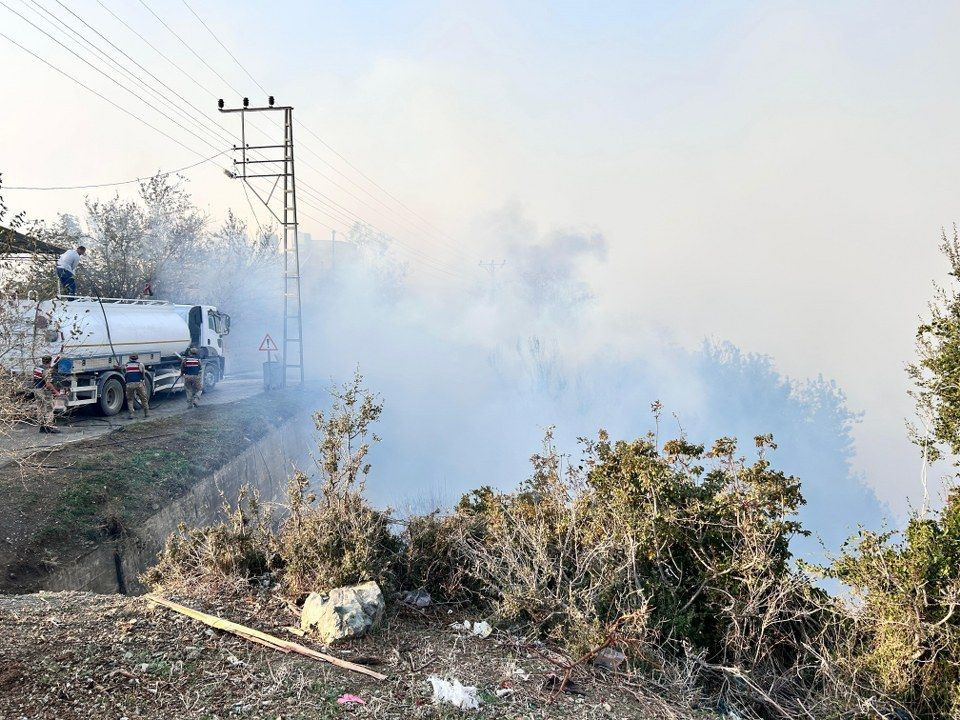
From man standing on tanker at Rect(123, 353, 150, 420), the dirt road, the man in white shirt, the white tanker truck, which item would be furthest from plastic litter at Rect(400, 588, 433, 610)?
the man in white shirt

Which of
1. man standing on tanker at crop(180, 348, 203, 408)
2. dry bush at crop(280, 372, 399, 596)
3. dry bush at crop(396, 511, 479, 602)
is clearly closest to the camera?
dry bush at crop(280, 372, 399, 596)

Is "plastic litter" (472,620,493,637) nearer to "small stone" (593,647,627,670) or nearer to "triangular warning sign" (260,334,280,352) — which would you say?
"small stone" (593,647,627,670)

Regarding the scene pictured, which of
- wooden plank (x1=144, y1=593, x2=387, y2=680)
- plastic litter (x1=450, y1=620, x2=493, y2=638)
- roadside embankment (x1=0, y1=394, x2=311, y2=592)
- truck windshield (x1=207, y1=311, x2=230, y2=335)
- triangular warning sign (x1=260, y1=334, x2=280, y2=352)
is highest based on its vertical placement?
truck windshield (x1=207, y1=311, x2=230, y2=335)

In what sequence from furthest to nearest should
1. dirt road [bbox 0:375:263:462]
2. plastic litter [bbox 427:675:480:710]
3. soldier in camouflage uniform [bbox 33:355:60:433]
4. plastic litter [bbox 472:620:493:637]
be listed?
dirt road [bbox 0:375:263:462] → soldier in camouflage uniform [bbox 33:355:60:433] → plastic litter [bbox 472:620:493:637] → plastic litter [bbox 427:675:480:710]

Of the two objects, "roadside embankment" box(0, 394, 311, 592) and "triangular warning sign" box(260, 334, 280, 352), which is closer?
"roadside embankment" box(0, 394, 311, 592)

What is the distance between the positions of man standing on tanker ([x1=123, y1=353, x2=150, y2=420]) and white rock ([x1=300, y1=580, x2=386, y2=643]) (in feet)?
47.7

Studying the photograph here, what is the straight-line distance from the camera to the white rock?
18.5ft

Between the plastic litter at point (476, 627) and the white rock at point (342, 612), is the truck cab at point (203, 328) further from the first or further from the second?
the plastic litter at point (476, 627)

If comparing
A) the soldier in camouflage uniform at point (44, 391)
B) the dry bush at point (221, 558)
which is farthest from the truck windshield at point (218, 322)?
the dry bush at point (221, 558)

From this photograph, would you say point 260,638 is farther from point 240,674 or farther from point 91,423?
point 91,423

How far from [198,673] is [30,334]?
39.8 feet

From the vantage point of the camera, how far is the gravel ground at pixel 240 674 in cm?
455

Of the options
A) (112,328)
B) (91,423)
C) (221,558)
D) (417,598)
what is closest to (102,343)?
(112,328)

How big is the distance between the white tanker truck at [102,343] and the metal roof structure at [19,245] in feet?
3.64
